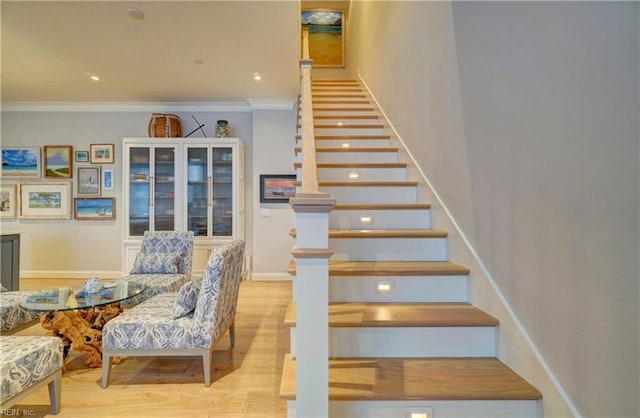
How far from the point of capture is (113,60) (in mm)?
3555

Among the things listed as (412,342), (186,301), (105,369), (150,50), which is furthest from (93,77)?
(412,342)

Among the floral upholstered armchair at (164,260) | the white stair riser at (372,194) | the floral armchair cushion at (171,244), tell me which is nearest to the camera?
the white stair riser at (372,194)

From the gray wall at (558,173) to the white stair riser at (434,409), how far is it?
0.12m

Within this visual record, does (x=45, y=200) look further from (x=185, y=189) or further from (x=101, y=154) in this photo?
(x=185, y=189)

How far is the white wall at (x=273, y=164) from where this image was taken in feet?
16.0

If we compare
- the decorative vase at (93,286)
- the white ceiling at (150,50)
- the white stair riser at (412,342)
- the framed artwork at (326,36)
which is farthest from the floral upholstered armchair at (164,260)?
the framed artwork at (326,36)

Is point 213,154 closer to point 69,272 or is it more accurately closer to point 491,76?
point 69,272

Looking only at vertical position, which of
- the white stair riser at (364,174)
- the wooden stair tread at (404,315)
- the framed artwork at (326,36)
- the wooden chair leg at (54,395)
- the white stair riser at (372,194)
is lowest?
the wooden chair leg at (54,395)

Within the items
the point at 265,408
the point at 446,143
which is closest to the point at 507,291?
the point at 446,143

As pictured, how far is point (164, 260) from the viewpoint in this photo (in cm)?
356

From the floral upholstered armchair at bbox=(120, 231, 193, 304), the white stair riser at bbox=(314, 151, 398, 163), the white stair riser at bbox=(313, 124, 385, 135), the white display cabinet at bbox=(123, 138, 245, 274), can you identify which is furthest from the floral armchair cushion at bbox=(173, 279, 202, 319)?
the white display cabinet at bbox=(123, 138, 245, 274)

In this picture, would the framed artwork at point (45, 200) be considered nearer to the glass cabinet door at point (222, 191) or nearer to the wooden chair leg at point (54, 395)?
the glass cabinet door at point (222, 191)

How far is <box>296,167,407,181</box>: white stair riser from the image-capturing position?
2792mm

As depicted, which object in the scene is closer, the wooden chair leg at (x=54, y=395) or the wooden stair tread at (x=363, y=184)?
the wooden chair leg at (x=54, y=395)
